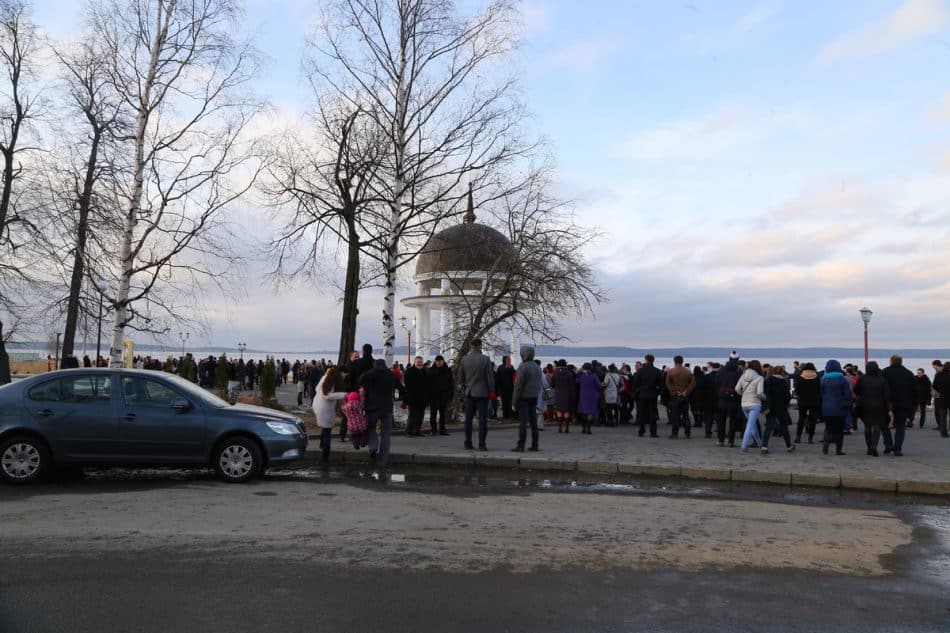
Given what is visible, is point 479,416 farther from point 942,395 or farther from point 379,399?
point 942,395

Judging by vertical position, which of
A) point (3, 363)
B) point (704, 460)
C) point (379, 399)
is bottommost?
point (704, 460)

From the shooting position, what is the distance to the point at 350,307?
73.5 feet

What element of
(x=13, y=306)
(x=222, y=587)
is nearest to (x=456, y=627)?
(x=222, y=587)

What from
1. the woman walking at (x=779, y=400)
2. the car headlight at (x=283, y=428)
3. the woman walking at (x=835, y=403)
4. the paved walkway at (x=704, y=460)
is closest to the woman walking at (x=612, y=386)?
the paved walkway at (x=704, y=460)

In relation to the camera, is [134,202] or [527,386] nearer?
[527,386]

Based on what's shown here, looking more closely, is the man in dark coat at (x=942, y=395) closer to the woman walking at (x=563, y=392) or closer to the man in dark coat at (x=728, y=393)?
the man in dark coat at (x=728, y=393)

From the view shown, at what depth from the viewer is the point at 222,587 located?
238 inches

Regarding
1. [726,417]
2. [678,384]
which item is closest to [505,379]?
[678,384]

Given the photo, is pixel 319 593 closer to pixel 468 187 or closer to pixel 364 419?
pixel 364 419

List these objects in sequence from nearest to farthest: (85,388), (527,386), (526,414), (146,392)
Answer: (85,388) → (146,392) → (527,386) → (526,414)

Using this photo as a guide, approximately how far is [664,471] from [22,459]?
9.88 metres

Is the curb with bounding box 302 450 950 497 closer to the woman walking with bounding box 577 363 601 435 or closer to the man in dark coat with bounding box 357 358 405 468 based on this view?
the man in dark coat with bounding box 357 358 405 468

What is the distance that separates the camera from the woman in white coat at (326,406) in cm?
1432

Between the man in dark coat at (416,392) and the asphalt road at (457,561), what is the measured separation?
727cm
